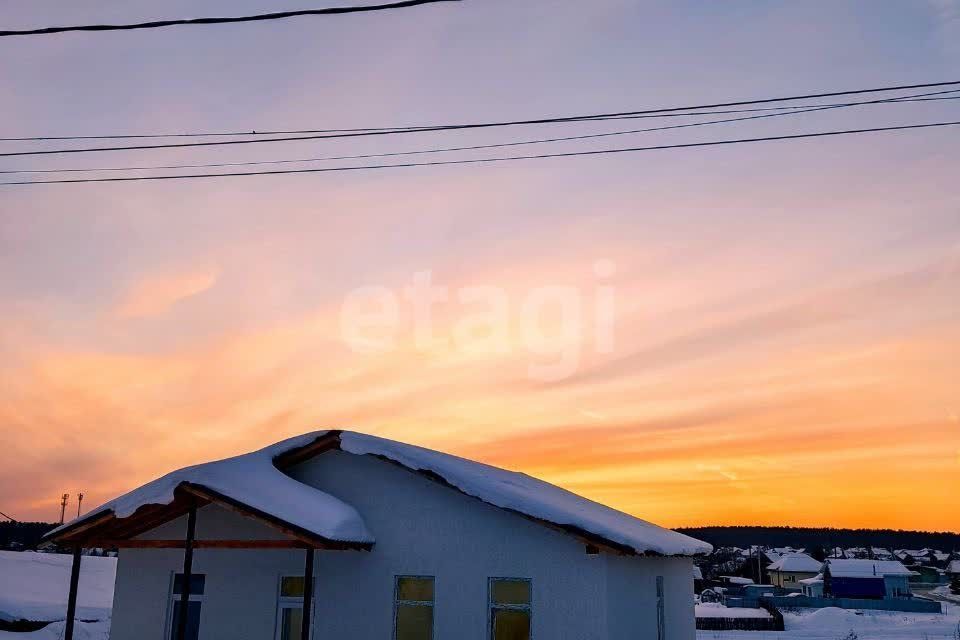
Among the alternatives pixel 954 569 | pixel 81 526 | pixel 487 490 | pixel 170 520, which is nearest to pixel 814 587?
pixel 954 569

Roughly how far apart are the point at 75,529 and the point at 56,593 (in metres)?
37.1

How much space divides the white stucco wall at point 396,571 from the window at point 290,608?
0.52ft

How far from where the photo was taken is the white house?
13523 mm

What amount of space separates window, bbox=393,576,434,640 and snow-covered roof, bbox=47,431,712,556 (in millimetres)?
1041

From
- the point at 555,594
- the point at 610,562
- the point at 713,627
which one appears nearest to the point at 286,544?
the point at 555,594

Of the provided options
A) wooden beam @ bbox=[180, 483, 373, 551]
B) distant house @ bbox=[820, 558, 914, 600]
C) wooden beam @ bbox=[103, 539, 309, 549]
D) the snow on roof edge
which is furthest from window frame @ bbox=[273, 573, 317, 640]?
distant house @ bbox=[820, 558, 914, 600]

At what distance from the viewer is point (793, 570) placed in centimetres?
10269

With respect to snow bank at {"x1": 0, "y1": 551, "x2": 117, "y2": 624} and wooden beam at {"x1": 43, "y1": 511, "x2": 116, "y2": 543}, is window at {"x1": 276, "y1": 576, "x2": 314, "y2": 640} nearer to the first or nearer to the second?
wooden beam at {"x1": 43, "y1": 511, "x2": 116, "y2": 543}

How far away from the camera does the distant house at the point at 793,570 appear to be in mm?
102062

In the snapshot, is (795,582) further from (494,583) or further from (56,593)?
(494,583)

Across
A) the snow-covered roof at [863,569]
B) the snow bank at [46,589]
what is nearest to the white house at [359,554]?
the snow bank at [46,589]

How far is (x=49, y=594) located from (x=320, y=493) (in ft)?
125

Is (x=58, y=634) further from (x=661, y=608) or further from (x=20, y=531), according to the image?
(x=20, y=531)

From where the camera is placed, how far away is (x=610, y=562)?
44.8 feet
